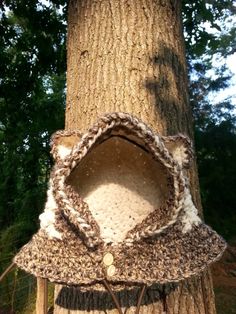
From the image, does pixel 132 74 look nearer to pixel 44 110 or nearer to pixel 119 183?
pixel 119 183

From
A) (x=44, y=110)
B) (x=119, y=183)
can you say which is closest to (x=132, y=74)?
(x=119, y=183)

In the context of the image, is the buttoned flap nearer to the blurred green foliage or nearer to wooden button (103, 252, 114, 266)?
wooden button (103, 252, 114, 266)

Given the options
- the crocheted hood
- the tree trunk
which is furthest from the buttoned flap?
the tree trunk

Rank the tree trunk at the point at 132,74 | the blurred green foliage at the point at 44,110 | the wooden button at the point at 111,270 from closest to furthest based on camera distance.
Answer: the wooden button at the point at 111,270, the tree trunk at the point at 132,74, the blurred green foliage at the point at 44,110

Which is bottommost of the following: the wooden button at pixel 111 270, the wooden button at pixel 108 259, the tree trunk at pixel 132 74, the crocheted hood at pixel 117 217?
the wooden button at pixel 111 270

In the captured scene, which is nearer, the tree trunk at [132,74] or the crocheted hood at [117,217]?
the crocheted hood at [117,217]

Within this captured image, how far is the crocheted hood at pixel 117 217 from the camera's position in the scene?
0.70 metres

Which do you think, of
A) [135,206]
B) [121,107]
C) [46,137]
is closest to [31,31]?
[121,107]

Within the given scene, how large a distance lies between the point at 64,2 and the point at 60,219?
2600 mm

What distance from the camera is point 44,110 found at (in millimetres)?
5012

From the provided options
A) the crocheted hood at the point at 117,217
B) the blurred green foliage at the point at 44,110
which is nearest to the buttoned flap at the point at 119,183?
the crocheted hood at the point at 117,217

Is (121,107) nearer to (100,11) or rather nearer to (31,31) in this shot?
(100,11)

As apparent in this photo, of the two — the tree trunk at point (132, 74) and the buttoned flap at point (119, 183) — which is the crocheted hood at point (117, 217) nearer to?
the buttoned flap at point (119, 183)

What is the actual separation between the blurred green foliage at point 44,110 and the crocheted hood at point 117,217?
0.98m
